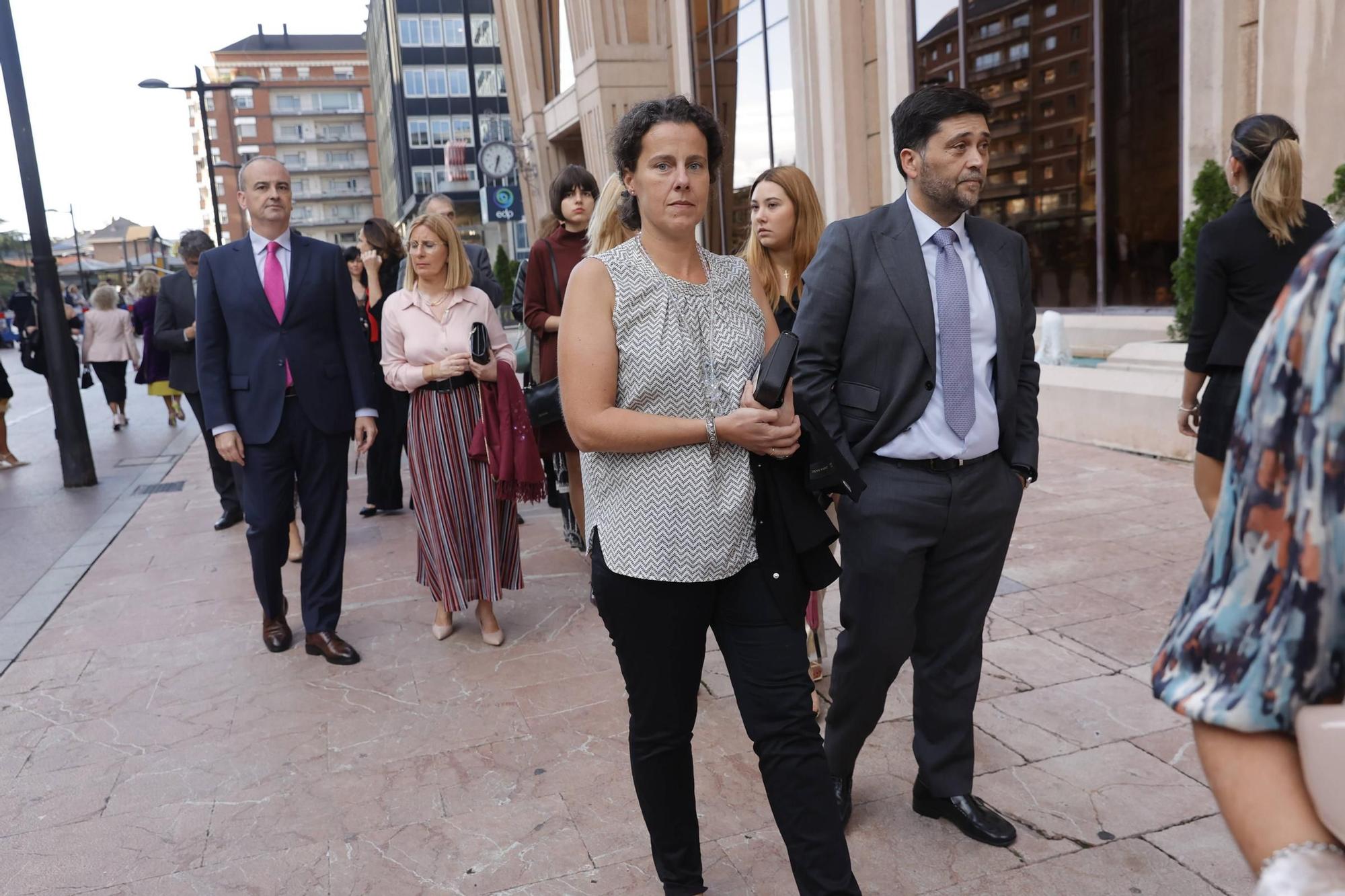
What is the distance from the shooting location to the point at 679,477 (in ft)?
7.95

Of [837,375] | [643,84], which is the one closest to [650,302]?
[837,375]

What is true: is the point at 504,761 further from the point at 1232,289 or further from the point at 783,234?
the point at 1232,289

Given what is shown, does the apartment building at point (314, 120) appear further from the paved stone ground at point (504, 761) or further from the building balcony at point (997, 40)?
the paved stone ground at point (504, 761)

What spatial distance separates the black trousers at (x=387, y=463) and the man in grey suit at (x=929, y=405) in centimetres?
541

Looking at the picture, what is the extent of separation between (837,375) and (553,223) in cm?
319

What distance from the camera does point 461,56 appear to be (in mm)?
82562

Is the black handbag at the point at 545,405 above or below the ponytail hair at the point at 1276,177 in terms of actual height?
below

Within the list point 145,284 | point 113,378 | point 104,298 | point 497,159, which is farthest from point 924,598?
point 497,159

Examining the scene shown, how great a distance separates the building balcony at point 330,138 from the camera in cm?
11531

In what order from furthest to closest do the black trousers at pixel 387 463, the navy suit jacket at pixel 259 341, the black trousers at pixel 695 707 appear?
A: the black trousers at pixel 387 463 < the navy suit jacket at pixel 259 341 < the black trousers at pixel 695 707

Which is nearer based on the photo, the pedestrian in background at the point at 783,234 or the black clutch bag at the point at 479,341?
the pedestrian in background at the point at 783,234

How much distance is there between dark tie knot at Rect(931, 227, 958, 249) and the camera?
2.86 meters

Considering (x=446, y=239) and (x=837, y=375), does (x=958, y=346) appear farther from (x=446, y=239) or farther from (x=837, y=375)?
(x=446, y=239)

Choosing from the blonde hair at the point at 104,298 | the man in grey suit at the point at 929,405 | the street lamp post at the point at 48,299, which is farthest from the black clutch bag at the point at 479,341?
the blonde hair at the point at 104,298
